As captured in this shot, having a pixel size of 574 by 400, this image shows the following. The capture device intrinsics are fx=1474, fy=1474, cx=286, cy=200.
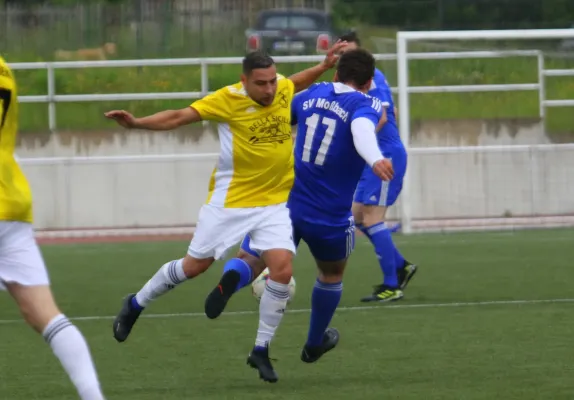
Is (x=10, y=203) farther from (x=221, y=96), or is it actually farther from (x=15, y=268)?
(x=221, y=96)

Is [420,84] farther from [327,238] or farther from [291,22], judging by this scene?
[327,238]

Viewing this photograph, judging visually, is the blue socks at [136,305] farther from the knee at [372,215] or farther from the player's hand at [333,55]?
the knee at [372,215]

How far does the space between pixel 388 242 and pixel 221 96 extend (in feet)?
10.7

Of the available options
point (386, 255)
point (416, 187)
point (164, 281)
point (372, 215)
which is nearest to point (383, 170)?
point (164, 281)

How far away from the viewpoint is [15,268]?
5578 mm

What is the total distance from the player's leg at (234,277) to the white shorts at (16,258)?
1923mm

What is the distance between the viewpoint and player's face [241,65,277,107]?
7.55 meters

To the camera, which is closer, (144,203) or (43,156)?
(144,203)

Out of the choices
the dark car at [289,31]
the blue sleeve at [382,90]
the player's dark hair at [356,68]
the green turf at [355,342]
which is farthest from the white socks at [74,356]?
the dark car at [289,31]

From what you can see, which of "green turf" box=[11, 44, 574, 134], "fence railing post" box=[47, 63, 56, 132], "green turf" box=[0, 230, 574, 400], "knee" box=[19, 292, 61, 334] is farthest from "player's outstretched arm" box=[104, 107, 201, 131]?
"fence railing post" box=[47, 63, 56, 132]

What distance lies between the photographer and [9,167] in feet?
18.4

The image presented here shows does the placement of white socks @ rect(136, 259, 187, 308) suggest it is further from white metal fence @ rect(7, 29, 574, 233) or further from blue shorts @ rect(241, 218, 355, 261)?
white metal fence @ rect(7, 29, 574, 233)

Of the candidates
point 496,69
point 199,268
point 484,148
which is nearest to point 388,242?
point 199,268

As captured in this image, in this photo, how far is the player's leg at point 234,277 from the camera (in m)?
7.43
